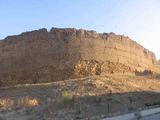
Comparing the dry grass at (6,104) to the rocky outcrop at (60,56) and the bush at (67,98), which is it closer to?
the bush at (67,98)

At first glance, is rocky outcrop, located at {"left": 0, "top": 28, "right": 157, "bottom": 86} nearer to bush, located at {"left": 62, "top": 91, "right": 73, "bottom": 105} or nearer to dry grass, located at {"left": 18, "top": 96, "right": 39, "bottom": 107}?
dry grass, located at {"left": 18, "top": 96, "right": 39, "bottom": 107}

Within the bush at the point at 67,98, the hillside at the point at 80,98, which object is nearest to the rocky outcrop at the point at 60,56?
the hillside at the point at 80,98

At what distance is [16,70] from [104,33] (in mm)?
5513

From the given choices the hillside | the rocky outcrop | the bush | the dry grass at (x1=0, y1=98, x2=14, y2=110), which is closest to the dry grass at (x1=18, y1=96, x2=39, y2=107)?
the hillside

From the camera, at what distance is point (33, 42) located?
29266 millimetres

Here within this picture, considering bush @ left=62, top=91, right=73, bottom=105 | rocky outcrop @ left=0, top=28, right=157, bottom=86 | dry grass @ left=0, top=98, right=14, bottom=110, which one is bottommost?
dry grass @ left=0, top=98, right=14, bottom=110

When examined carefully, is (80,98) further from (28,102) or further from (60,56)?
(60,56)

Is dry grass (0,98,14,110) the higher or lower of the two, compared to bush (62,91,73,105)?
lower

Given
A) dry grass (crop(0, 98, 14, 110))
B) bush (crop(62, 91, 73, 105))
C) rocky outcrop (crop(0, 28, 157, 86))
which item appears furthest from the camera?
rocky outcrop (crop(0, 28, 157, 86))

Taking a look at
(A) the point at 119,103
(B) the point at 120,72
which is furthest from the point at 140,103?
(B) the point at 120,72

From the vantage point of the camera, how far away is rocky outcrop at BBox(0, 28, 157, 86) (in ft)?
92.9

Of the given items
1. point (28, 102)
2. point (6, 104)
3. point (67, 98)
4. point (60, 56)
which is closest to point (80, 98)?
point (67, 98)

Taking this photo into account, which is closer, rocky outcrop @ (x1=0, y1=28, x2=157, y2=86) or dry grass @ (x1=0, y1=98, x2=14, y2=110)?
dry grass @ (x1=0, y1=98, x2=14, y2=110)

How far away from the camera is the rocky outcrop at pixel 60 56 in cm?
2831
